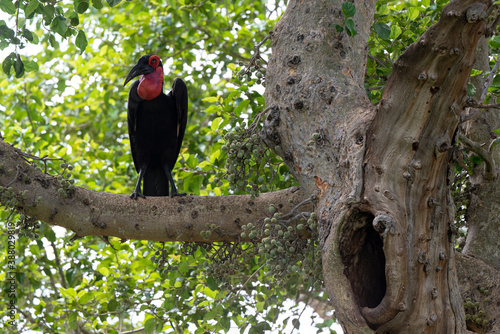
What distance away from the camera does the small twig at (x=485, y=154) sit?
2403 millimetres

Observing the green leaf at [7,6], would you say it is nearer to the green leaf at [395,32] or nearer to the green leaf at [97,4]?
the green leaf at [97,4]

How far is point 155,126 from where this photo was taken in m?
4.12

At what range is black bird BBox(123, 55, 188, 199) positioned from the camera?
4109 mm

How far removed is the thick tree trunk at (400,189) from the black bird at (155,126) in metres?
2.14

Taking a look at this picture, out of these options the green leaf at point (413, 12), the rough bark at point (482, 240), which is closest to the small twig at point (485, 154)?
the rough bark at point (482, 240)

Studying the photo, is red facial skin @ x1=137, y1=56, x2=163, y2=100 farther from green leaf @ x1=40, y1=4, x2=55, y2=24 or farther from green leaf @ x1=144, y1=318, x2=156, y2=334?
green leaf @ x1=144, y1=318, x2=156, y2=334

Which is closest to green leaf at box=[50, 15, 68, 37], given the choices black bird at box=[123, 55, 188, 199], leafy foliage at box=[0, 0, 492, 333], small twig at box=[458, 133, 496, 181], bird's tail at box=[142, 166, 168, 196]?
leafy foliage at box=[0, 0, 492, 333]

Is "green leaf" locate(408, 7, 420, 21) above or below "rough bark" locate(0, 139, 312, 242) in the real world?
above

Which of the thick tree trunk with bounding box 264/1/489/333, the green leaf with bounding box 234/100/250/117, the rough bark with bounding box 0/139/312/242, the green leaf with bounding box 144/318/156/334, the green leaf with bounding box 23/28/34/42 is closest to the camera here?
the thick tree trunk with bounding box 264/1/489/333

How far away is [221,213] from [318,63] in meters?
0.89

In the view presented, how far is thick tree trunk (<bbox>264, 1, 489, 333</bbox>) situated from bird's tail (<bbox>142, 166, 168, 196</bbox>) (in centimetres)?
207

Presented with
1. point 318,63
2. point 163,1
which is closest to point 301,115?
point 318,63

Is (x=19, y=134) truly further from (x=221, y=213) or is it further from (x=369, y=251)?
(x=369, y=251)

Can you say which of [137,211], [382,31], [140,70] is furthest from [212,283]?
[140,70]
